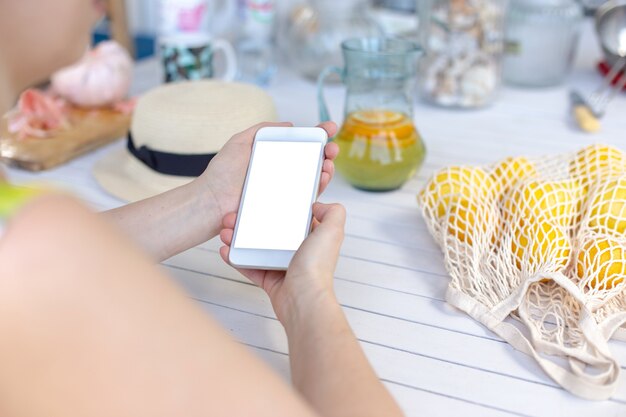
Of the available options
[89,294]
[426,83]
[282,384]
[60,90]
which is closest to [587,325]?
[282,384]

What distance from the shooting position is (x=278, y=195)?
0.69m

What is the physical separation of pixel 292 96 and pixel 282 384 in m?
0.95

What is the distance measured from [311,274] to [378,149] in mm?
341

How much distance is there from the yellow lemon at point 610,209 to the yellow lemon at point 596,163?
0.04 metres

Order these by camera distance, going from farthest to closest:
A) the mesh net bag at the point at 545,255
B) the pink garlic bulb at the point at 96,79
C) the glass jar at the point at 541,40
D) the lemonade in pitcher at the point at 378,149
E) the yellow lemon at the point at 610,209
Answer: the glass jar at the point at 541,40
the pink garlic bulb at the point at 96,79
the lemonade in pitcher at the point at 378,149
the yellow lemon at the point at 610,209
the mesh net bag at the point at 545,255

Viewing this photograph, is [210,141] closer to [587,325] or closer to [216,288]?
[216,288]

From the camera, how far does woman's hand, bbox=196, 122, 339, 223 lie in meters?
0.70

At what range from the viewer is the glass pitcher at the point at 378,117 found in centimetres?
87

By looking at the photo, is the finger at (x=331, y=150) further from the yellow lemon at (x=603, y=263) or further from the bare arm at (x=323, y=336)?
the yellow lemon at (x=603, y=263)

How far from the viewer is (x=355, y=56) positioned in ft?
2.97

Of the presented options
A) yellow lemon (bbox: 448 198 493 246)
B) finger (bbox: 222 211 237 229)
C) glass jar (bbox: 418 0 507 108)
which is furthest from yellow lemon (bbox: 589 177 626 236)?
glass jar (bbox: 418 0 507 108)

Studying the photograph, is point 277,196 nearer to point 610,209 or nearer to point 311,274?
point 311,274

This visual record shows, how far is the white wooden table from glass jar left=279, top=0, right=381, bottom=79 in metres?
0.27

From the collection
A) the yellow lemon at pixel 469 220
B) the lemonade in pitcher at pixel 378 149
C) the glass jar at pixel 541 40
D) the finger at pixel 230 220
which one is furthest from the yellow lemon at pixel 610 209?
the glass jar at pixel 541 40
